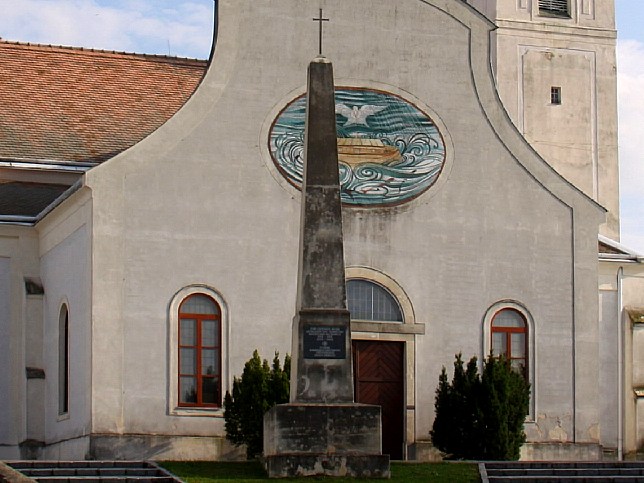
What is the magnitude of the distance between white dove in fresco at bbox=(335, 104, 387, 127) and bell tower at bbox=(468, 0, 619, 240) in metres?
14.9

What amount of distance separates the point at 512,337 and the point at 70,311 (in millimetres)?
9776

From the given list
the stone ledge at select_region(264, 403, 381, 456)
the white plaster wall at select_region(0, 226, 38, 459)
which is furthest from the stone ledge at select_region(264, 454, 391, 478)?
the white plaster wall at select_region(0, 226, 38, 459)

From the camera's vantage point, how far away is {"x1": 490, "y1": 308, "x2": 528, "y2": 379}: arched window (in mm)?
39406

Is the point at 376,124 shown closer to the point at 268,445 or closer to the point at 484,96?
the point at 484,96

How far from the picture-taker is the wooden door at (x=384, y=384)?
3872cm

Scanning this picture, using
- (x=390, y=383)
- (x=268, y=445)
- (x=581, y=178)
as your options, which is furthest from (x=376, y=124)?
(x=581, y=178)

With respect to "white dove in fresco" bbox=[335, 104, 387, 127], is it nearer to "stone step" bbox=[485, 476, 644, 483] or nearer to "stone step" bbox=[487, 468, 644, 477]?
"stone step" bbox=[487, 468, 644, 477]

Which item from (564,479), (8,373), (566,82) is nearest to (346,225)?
(8,373)

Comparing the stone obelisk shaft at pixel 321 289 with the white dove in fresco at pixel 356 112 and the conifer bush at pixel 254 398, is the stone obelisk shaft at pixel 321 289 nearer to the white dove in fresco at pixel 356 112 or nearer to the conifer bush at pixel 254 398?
the conifer bush at pixel 254 398

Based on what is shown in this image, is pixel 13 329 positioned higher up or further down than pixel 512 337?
higher up

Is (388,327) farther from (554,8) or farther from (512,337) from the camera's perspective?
(554,8)

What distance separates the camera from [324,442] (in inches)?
1205

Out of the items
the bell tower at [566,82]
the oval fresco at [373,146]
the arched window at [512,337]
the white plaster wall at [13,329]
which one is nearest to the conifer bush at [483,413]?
the arched window at [512,337]

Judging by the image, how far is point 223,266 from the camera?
124 feet
